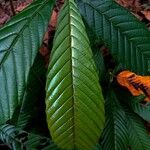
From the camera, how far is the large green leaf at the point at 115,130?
1.67 meters

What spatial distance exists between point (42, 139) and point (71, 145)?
0.87m

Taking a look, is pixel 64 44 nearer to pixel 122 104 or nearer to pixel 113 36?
pixel 113 36

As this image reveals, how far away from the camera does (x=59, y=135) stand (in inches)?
28.3

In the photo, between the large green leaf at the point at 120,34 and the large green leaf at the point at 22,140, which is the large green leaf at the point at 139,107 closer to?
the large green leaf at the point at 22,140

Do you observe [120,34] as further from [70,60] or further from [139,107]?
[139,107]

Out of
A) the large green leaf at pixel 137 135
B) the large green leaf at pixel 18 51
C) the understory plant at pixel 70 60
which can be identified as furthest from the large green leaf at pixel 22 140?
the large green leaf at pixel 18 51

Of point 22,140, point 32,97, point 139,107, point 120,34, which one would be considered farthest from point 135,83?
point 120,34

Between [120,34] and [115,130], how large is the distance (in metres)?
0.80

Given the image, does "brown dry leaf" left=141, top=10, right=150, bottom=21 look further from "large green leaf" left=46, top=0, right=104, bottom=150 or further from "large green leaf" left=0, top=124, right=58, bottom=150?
Result: "large green leaf" left=46, top=0, right=104, bottom=150

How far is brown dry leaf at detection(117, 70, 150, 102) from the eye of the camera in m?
1.83

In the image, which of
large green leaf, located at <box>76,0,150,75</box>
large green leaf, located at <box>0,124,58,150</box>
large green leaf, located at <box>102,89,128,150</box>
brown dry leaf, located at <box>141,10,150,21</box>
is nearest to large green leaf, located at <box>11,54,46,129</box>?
large green leaf, located at <box>0,124,58,150</box>

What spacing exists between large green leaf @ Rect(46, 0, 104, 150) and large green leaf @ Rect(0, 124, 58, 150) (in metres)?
0.85

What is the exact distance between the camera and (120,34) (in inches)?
39.2

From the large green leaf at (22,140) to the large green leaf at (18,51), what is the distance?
780 millimetres
